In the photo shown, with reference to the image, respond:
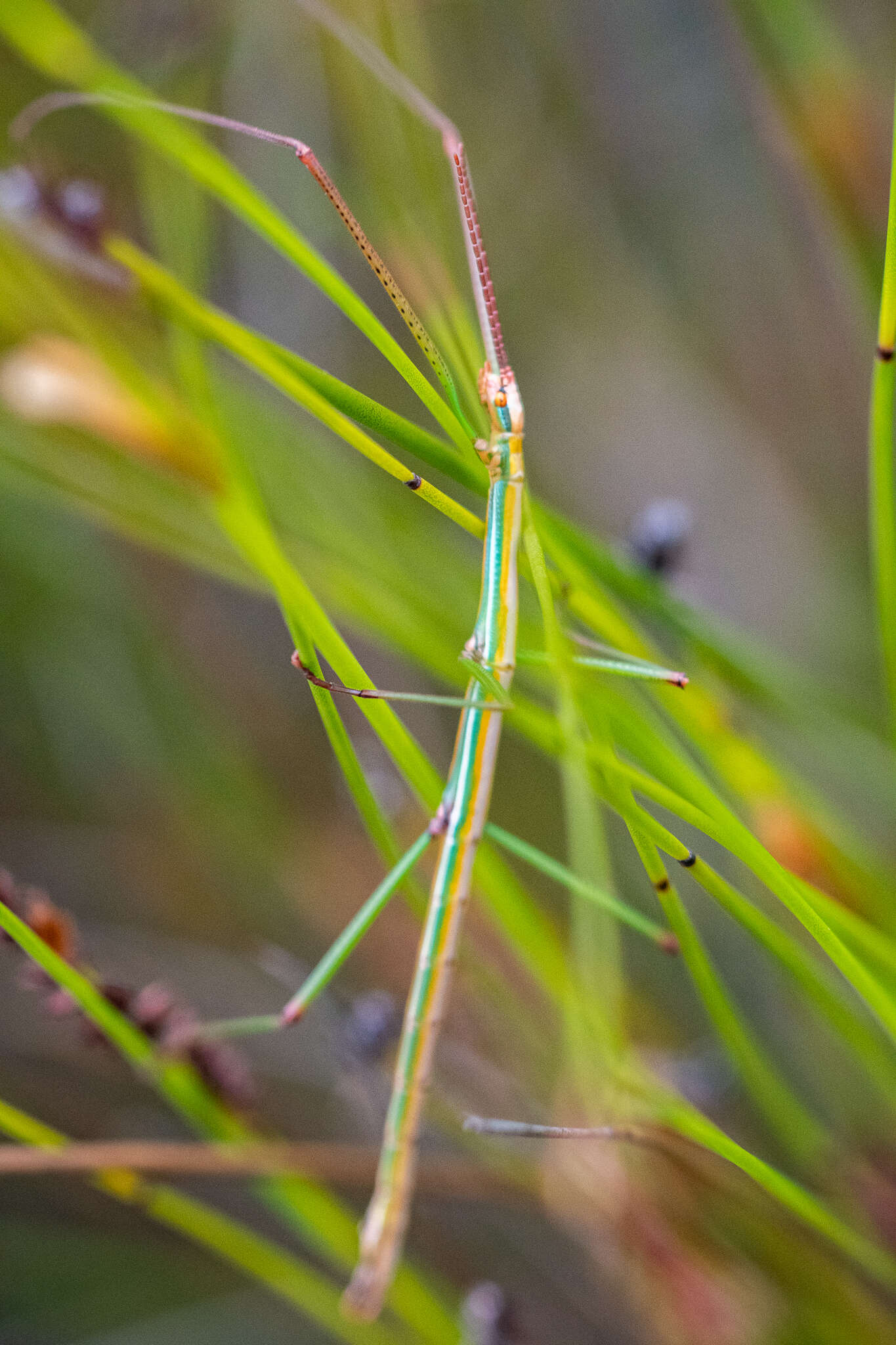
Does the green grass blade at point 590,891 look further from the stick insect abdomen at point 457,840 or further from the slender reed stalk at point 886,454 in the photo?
the slender reed stalk at point 886,454

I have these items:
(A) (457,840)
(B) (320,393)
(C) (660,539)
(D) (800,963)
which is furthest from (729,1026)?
(B) (320,393)

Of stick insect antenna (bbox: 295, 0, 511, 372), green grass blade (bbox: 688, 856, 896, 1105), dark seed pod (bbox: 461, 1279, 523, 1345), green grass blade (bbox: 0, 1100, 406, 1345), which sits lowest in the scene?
Result: green grass blade (bbox: 0, 1100, 406, 1345)

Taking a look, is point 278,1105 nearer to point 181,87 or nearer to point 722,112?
point 181,87

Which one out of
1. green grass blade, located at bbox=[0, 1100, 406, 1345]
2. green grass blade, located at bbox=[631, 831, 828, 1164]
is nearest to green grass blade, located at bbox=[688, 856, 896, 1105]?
green grass blade, located at bbox=[631, 831, 828, 1164]

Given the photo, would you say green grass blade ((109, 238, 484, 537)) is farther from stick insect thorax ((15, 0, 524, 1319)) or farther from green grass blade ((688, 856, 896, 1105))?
green grass blade ((688, 856, 896, 1105))

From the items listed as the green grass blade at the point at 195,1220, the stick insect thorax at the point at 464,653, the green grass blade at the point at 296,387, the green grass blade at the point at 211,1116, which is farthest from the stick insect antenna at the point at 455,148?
the green grass blade at the point at 195,1220

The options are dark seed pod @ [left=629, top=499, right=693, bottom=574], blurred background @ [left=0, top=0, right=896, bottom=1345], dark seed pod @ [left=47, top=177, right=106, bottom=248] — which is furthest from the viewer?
blurred background @ [left=0, top=0, right=896, bottom=1345]
